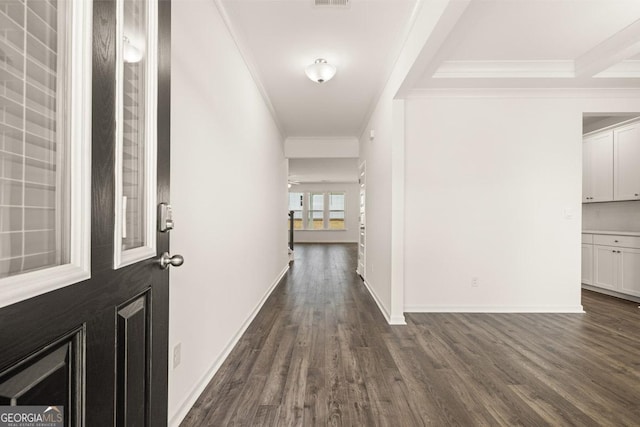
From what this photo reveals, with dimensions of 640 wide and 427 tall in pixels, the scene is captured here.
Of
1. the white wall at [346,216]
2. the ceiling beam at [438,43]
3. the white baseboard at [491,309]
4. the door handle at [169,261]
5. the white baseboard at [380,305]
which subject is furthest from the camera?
the white wall at [346,216]

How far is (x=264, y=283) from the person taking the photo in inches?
152

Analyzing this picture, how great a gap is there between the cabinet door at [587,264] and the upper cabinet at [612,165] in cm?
76

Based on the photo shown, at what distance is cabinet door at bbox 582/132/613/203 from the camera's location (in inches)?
171

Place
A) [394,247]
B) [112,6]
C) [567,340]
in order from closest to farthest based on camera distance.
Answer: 1. [112,6]
2. [567,340]
3. [394,247]

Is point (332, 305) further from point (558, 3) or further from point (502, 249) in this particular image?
point (558, 3)

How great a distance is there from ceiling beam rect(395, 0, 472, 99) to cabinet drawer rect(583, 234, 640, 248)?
347cm

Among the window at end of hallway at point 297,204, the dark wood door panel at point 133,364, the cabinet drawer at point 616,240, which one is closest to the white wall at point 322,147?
the cabinet drawer at point 616,240

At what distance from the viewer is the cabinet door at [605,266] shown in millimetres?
4055

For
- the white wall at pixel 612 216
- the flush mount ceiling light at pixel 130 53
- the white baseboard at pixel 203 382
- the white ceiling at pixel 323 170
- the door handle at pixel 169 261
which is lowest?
the white baseboard at pixel 203 382

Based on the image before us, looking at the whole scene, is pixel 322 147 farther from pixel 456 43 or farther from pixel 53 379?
pixel 53 379

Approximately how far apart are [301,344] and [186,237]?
145 cm

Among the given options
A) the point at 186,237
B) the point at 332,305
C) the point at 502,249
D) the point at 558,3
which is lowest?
the point at 332,305

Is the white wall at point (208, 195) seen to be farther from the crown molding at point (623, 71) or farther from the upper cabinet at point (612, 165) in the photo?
the upper cabinet at point (612, 165)

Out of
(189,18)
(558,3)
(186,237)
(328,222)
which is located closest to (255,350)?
(186,237)
